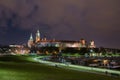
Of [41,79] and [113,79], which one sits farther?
[113,79]

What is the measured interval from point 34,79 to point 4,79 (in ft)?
11.7

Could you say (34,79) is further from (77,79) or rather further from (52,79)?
(77,79)

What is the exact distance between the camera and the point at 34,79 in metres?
36.2

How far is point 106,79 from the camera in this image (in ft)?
127

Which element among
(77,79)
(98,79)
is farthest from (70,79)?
(98,79)

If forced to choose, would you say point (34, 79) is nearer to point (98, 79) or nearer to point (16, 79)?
point (16, 79)

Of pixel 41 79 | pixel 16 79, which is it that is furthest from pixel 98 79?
pixel 16 79

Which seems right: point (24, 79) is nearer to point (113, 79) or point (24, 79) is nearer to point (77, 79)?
point (77, 79)

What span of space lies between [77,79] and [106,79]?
3.72 m

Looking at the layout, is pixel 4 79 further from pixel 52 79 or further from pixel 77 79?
pixel 77 79

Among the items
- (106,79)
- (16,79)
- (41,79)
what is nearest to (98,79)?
(106,79)

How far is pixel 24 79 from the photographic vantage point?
36062mm

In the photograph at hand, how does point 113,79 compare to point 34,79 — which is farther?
point 113,79

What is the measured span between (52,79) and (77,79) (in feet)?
10.9
